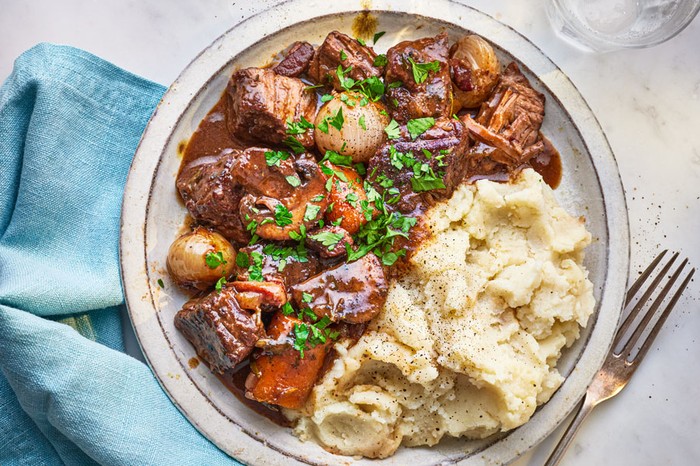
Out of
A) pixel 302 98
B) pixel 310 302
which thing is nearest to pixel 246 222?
pixel 310 302

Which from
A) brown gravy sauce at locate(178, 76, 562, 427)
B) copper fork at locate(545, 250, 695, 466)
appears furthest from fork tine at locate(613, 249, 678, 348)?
brown gravy sauce at locate(178, 76, 562, 427)

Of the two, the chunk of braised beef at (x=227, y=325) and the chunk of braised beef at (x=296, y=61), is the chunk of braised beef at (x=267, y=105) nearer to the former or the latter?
the chunk of braised beef at (x=296, y=61)

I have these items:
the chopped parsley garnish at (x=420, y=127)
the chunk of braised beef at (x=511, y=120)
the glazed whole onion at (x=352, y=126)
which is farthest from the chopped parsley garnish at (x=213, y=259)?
the chunk of braised beef at (x=511, y=120)

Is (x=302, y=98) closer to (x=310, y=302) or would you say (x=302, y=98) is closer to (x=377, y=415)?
(x=310, y=302)

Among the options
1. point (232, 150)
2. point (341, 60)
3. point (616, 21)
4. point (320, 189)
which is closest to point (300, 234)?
point (320, 189)

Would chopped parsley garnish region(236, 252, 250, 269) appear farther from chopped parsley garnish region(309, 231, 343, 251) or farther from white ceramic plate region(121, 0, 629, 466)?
white ceramic plate region(121, 0, 629, 466)
